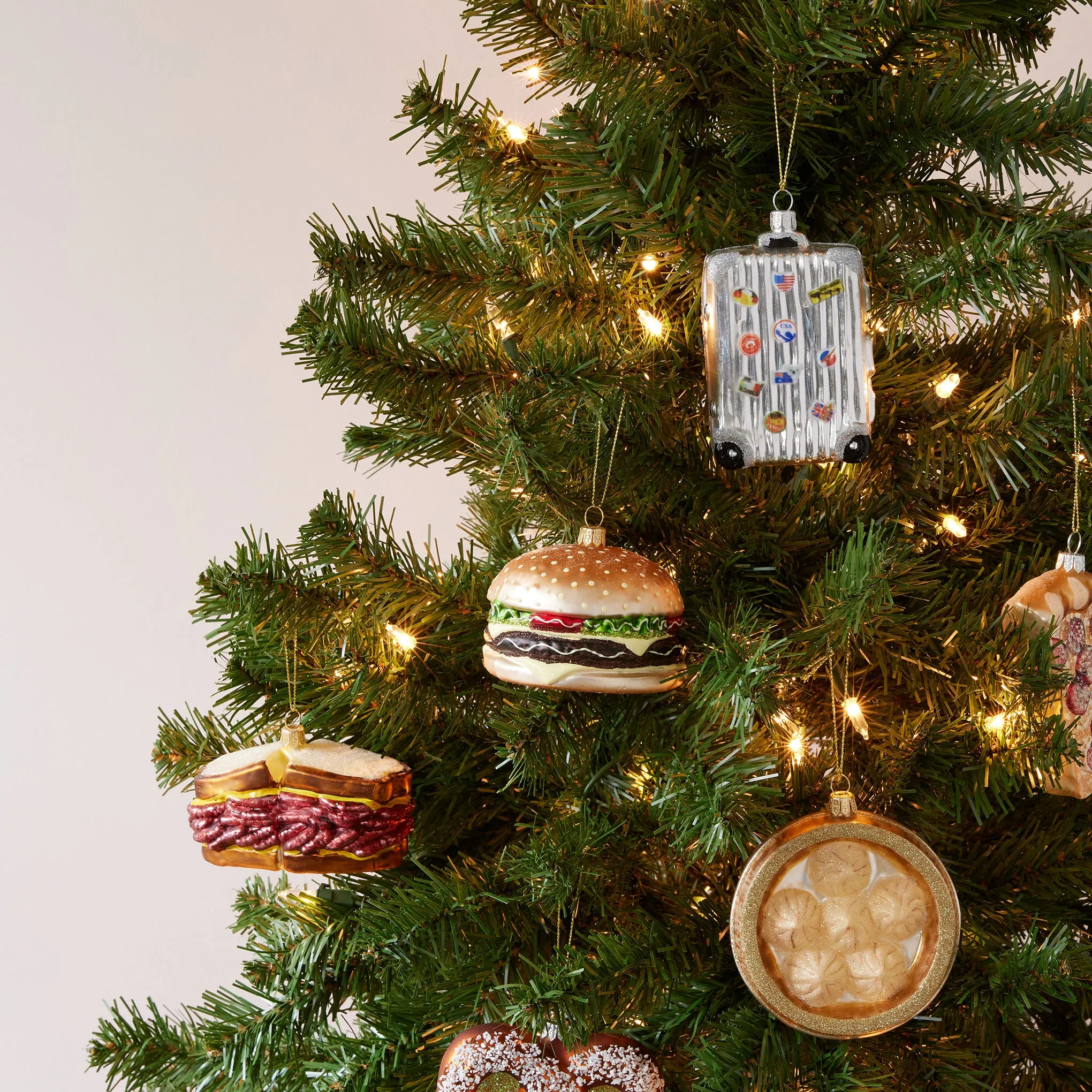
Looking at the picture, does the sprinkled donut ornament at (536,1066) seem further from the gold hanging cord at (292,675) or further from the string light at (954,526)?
the string light at (954,526)

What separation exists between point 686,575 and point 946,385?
7.2 inches

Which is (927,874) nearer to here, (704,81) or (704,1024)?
(704,1024)

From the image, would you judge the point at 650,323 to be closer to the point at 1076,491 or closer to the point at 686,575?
the point at 686,575

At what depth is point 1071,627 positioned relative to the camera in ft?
1.99

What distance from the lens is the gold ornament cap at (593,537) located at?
1.96 ft

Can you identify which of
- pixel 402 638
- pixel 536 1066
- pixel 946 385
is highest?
pixel 946 385

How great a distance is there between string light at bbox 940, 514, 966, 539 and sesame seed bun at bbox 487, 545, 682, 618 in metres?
0.18

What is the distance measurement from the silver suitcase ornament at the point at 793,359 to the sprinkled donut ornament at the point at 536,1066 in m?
0.32

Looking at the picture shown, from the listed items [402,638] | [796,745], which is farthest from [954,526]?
[402,638]

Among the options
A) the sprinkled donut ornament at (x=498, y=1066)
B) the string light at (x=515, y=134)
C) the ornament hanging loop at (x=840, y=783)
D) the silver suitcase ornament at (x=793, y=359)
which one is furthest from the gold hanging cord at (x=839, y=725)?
the string light at (x=515, y=134)

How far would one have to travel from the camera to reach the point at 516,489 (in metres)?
0.66

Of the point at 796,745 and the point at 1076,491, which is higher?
the point at 1076,491

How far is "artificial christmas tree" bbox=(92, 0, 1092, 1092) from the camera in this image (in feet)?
1.84

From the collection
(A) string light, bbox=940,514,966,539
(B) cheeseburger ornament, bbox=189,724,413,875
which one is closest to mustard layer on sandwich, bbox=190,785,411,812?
Result: (B) cheeseburger ornament, bbox=189,724,413,875
